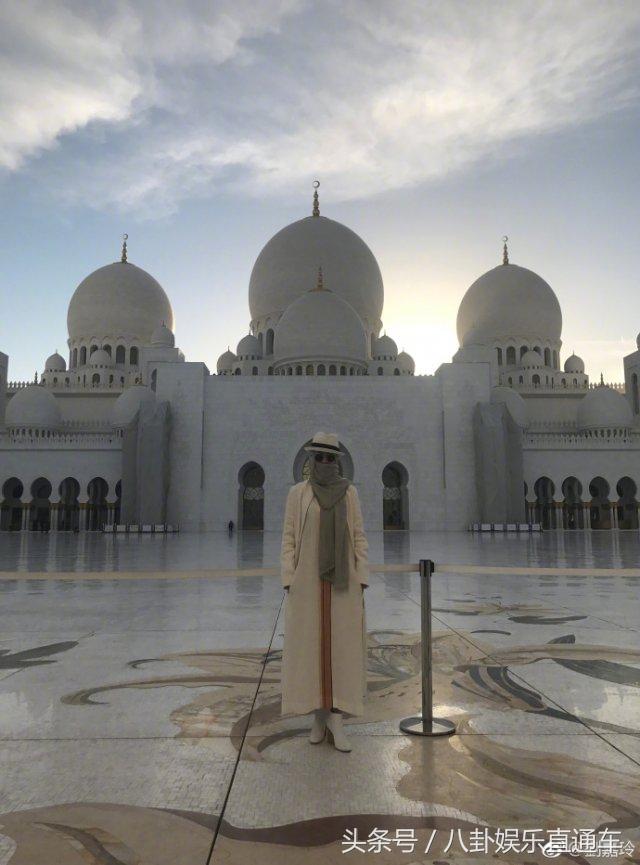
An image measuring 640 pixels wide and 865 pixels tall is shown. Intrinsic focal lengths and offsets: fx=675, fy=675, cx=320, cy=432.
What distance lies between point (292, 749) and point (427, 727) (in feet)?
1.81

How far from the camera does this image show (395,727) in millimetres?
2762

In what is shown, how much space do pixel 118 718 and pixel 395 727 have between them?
1.15m

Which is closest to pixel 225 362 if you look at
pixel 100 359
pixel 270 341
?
pixel 270 341

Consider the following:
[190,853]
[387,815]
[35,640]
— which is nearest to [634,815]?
[387,815]

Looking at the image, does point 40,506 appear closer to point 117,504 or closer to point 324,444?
point 117,504

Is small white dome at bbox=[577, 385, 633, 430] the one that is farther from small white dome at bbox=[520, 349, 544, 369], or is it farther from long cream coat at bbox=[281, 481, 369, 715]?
long cream coat at bbox=[281, 481, 369, 715]

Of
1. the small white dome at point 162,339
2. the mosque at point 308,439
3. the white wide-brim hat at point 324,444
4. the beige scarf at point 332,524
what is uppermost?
the small white dome at point 162,339

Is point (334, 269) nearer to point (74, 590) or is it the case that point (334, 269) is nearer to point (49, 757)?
point (74, 590)

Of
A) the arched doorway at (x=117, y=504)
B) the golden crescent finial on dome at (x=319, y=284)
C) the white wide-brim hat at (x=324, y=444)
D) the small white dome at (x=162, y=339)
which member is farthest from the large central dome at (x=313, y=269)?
the white wide-brim hat at (x=324, y=444)

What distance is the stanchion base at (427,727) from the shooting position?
263cm

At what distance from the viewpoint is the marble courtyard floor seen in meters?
1.80

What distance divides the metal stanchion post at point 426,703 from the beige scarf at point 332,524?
1.25ft

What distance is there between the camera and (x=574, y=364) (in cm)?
3784

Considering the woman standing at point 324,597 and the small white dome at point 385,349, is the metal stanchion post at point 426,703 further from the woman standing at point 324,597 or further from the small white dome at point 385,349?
the small white dome at point 385,349
